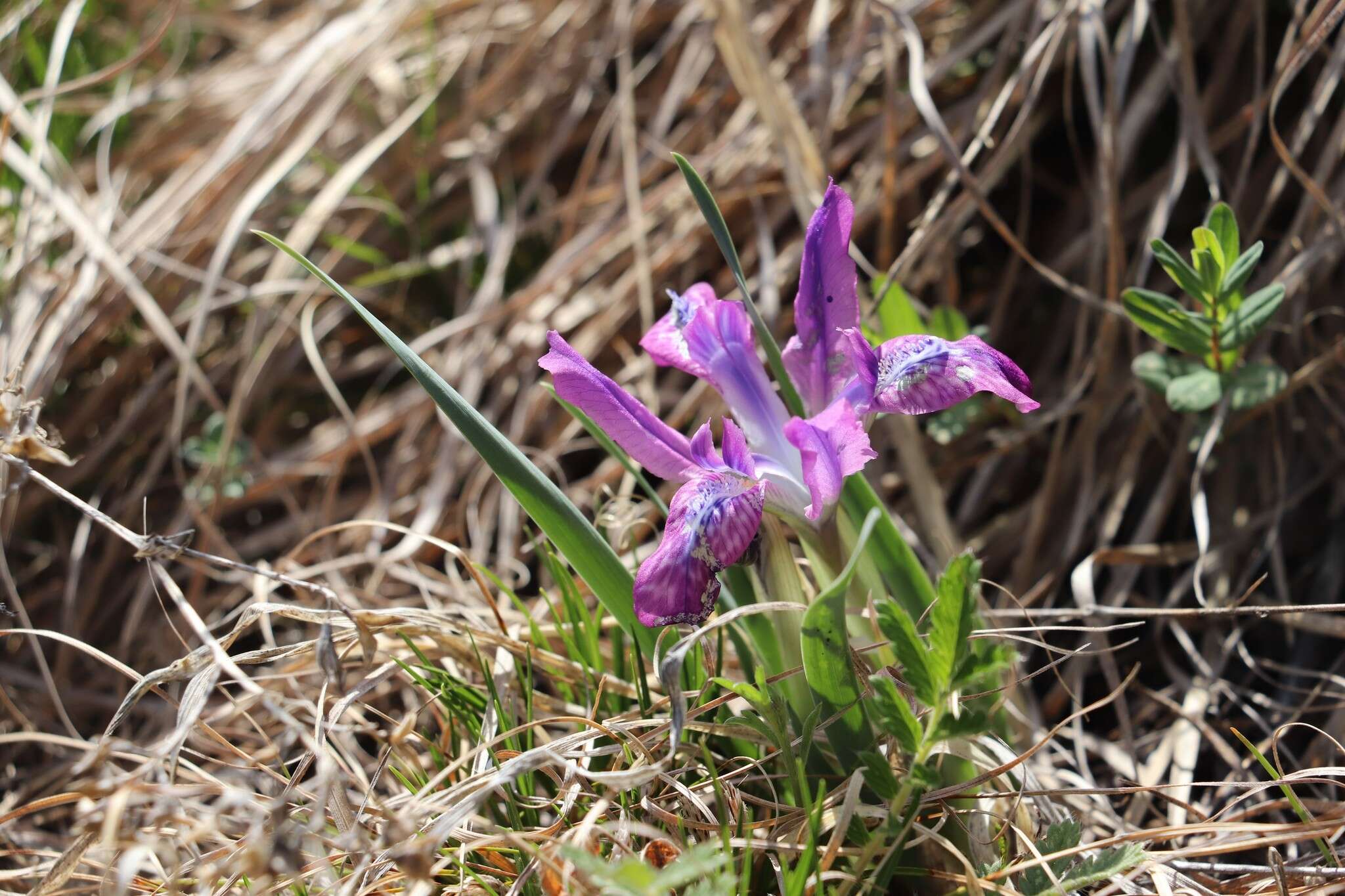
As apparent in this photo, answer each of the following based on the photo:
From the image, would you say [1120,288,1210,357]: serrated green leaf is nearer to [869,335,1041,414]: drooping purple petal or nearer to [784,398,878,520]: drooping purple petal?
[869,335,1041,414]: drooping purple petal

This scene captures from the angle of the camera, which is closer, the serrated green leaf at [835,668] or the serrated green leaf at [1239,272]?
the serrated green leaf at [835,668]

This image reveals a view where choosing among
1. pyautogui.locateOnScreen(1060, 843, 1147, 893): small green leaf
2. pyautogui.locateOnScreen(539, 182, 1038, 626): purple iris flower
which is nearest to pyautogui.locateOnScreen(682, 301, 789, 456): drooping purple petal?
pyautogui.locateOnScreen(539, 182, 1038, 626): purple iris flower

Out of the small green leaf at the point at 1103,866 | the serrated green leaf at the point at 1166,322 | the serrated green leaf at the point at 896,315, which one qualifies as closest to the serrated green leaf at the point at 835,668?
the small green leaf at the point at 1103,866

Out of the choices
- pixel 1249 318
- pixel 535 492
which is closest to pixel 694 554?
pixel 535 492

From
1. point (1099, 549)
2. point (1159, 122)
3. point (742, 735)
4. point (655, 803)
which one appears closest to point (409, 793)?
point (655, 803)

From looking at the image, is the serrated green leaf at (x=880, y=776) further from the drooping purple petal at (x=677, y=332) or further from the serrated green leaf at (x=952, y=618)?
the drooping purple petal at (x=677, y=332)

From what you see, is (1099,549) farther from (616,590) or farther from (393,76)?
(393,76)
